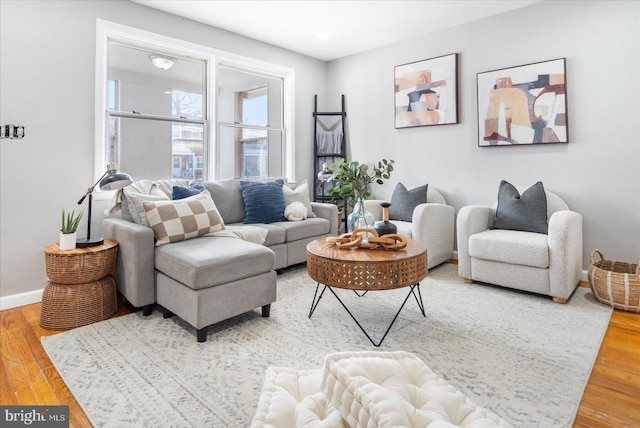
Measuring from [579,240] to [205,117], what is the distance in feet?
12.3

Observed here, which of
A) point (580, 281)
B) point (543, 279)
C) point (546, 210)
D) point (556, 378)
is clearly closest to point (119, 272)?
point (556, 378)

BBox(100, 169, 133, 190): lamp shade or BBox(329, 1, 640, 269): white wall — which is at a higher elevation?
BBox(329, 1, 640, 269): white wall

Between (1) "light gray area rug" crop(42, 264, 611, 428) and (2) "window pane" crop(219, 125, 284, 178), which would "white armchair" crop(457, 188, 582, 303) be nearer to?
(1) "light gray area rug" crop(42, 264, 611, 428)

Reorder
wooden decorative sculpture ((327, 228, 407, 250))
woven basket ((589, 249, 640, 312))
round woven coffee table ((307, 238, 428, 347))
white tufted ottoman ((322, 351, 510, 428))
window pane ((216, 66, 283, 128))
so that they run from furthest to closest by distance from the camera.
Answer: window pane ((216, 66, 283, 128)), woven basket ((589, 249, 640, 312)), wooden decorative sculpture ((327, 228, 407, 250)), round woven coffee table ((307, 238, 428, 347)), white tufted ottoman ((322, 351, 510, 428))

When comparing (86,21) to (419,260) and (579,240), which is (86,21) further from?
(579,240)

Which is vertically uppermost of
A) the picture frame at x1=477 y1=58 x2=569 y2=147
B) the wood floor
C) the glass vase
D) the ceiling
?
the ceiling

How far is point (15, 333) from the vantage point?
2299mm

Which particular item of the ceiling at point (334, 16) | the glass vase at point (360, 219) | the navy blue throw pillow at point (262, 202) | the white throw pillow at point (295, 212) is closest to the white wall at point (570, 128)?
the ceiling at point (334, 16)

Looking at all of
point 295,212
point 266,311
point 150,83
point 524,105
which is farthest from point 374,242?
point 150,83

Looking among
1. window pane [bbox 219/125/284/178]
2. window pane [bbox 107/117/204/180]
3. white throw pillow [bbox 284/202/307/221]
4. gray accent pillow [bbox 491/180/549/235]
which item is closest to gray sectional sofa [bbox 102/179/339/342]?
window pane [bbox 107/117/204/180]

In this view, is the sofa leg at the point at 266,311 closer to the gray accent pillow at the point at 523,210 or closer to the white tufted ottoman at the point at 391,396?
the white tufted ottoman at the point at 391,396

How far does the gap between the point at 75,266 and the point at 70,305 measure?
0.26m

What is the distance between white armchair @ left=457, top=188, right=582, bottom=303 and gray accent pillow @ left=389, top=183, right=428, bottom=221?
715 mm

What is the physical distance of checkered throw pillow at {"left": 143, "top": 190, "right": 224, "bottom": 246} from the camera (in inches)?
100
